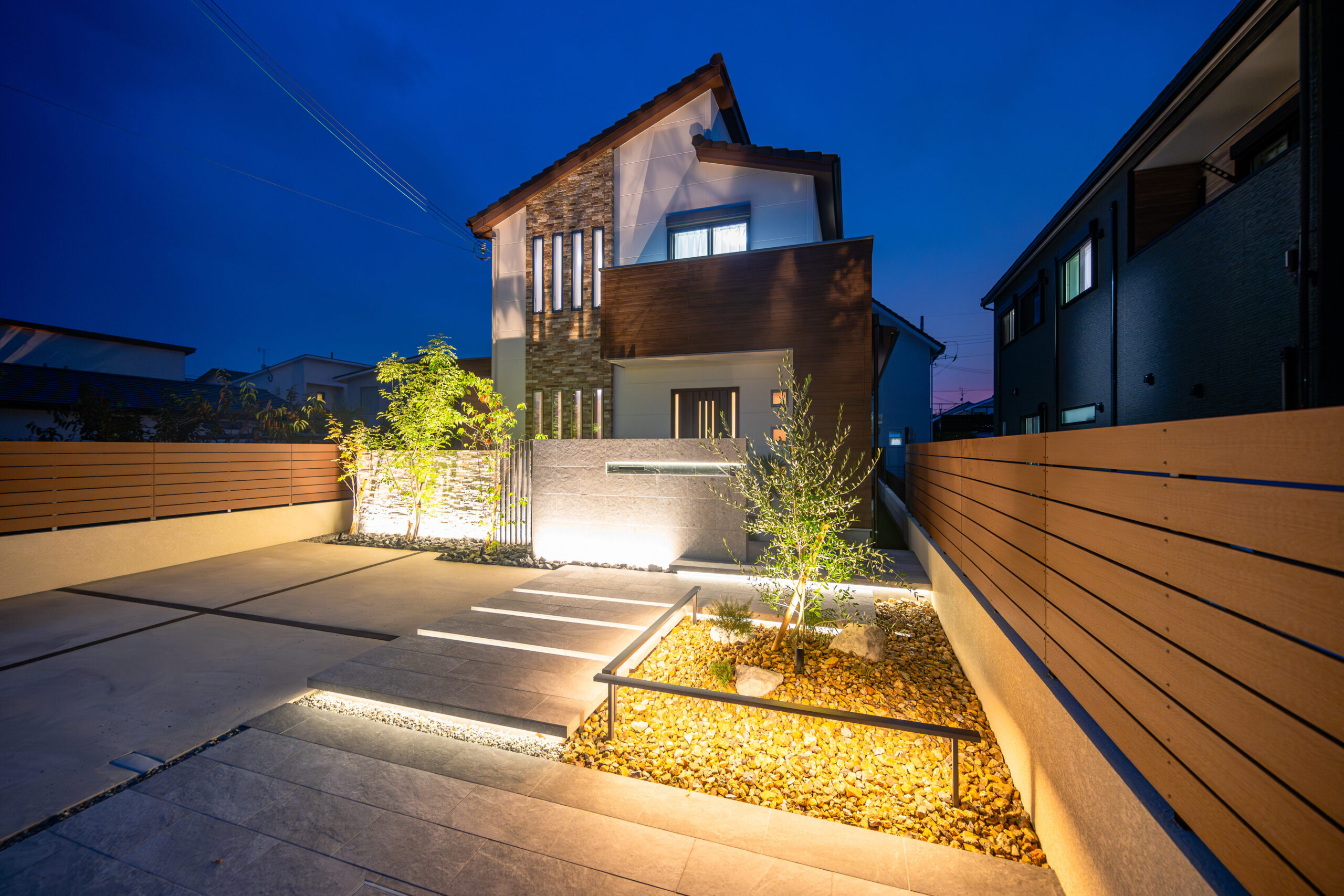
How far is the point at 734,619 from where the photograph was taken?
4.01 m

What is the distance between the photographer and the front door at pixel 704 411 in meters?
9.48

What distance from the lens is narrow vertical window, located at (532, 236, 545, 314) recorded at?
426 inches

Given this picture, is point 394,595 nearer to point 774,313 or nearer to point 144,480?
point 144,480

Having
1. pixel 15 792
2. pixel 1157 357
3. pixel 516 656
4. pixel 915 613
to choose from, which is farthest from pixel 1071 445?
pixel 1157 357

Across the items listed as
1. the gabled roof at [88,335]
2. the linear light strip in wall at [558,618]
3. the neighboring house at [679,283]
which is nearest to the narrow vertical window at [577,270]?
the neighboring house at [679,283]

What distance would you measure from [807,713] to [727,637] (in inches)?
60.7

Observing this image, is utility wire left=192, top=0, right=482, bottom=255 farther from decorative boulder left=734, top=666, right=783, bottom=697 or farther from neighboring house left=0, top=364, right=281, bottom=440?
decorative boulder left=734, top=666, right=783, bottom=697

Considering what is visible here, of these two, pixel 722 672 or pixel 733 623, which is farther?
pixel 733 623

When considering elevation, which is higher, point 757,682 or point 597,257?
point 597,257

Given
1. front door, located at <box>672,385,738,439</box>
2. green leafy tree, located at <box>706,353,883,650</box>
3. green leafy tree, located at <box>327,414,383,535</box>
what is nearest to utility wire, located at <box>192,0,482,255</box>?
green leafy tree, located at <box>327,414,383,535</box>

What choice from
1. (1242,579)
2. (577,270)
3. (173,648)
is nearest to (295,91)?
(577,270)

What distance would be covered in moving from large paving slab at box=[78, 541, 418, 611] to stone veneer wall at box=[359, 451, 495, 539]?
2.61 ft

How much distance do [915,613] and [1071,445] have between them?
3311 mm

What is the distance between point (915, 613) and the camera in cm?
493
